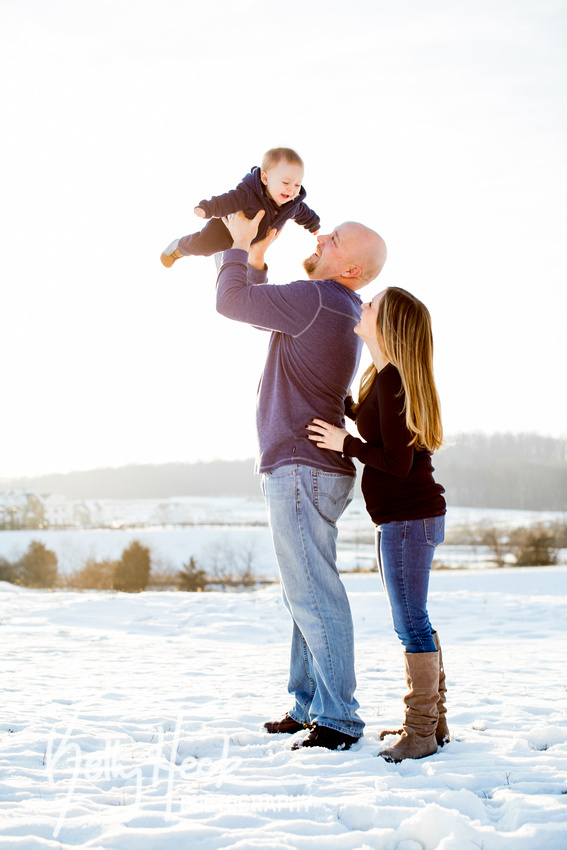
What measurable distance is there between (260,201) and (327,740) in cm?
284

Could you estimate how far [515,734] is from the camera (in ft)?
10.8

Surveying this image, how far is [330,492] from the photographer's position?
3.12 m

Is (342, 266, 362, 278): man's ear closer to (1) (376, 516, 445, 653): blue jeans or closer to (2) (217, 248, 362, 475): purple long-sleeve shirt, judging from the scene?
(2) (217, 248, 362, 475): purple long-sleeve shirt

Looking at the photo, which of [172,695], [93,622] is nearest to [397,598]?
[172,695]

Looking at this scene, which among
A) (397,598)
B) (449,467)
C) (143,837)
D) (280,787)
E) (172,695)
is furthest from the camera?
(449,467)

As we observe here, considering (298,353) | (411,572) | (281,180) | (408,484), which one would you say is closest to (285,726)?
(411,572)

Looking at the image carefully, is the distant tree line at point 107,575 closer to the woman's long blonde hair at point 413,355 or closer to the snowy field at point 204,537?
the snowy field at point 204,537

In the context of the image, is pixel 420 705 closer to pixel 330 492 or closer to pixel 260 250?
pixel 330 492

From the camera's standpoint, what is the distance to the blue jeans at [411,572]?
2855 mm

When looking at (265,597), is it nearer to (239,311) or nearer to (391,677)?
(391,677)

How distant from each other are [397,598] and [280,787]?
93 cm

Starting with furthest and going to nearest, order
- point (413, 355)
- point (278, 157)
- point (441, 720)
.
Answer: point (278, 157)
point (441, 720)
point (413, 355)

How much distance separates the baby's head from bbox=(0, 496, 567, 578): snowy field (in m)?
24.0

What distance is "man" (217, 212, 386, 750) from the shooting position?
9.90 feet
